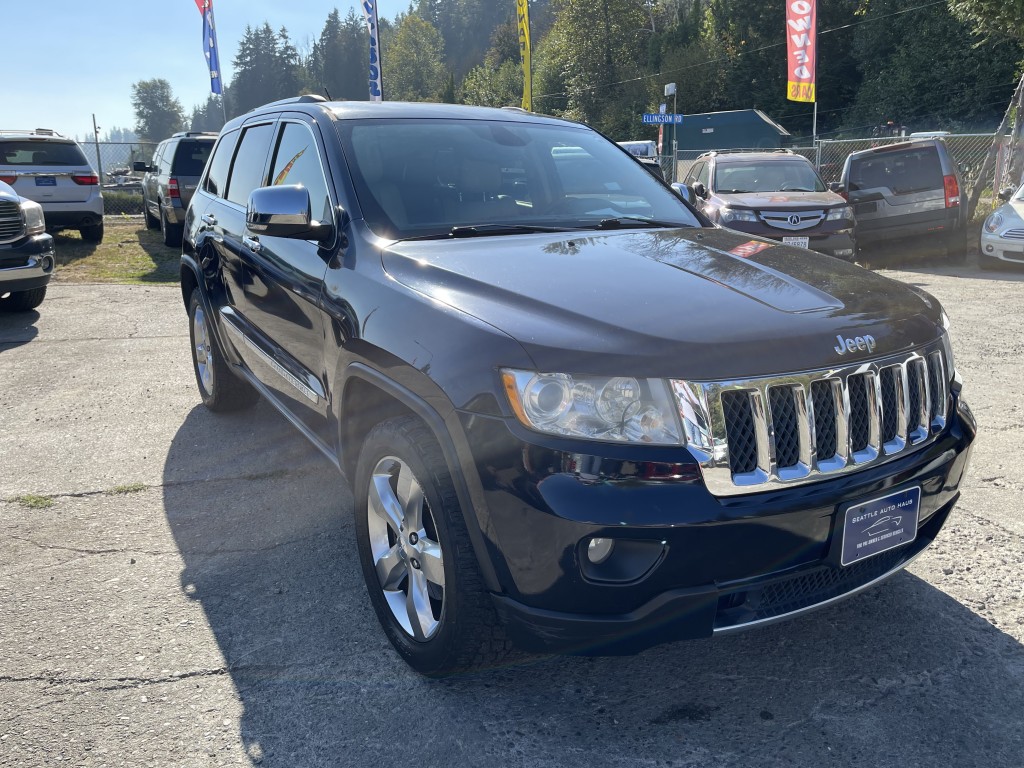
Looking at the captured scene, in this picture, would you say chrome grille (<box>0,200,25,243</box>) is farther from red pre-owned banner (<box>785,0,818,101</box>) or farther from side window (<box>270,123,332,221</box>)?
red pre-owned banner (<box>785,0,818,101</box>)

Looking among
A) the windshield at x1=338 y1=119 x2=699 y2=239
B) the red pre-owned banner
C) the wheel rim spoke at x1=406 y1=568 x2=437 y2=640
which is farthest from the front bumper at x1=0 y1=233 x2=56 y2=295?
the red pre-owned banner

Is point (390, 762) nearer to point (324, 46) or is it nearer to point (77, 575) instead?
point (77, 575)

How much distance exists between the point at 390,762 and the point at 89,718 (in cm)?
96

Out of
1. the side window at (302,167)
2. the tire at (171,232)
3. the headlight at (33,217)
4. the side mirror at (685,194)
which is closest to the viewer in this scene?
the side window at (302,167)

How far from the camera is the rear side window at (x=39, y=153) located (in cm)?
1356

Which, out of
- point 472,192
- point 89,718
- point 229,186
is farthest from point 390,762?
point 229,186

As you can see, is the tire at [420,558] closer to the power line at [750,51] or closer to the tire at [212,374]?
the tire at [212,374]

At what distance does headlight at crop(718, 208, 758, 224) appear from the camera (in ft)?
35.3

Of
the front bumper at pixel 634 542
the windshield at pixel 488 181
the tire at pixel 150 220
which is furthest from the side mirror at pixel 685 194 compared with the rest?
the tire at pixel 150 220

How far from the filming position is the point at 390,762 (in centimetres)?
235

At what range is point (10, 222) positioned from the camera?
27.5ft

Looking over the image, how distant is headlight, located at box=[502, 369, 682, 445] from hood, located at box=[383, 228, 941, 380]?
0.12 feet

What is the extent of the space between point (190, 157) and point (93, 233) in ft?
8.70

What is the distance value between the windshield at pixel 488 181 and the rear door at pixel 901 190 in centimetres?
956
